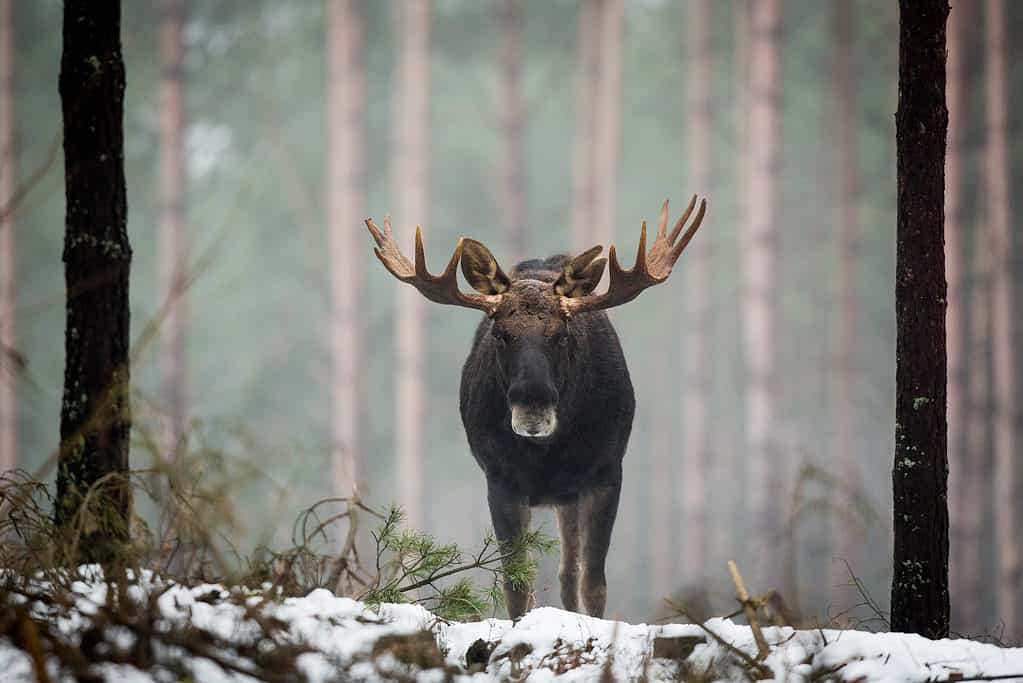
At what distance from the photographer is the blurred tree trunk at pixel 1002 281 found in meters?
17.1

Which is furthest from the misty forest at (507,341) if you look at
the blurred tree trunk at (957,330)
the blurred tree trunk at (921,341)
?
the blurred tree trunk at (957,330)

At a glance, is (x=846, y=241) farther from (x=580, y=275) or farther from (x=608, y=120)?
(x=580, y=275)

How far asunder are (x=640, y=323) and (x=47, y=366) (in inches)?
695

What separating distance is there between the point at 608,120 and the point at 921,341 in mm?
15549

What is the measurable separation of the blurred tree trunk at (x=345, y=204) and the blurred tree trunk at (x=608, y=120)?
4.69 metres

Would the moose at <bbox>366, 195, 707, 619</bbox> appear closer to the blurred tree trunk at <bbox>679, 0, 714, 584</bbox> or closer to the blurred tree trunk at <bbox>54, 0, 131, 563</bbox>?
the blurred tree trunk at <bbox>54, 0, 131, 563</bbox>

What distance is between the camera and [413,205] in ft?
59.2

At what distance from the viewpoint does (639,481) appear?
1291 inches

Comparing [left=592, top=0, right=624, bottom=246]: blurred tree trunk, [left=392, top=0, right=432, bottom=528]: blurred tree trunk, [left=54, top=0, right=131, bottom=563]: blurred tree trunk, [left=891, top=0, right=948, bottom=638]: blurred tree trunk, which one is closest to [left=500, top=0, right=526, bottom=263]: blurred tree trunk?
[left=592, top=0, right=624, bottom=246]: blurred tree trunk

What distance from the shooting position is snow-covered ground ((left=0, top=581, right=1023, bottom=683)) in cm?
343

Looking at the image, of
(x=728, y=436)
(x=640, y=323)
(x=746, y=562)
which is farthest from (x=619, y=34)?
(x=728, y=436)

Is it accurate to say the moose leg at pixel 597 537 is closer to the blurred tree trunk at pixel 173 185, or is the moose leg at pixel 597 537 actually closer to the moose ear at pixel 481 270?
the moose ear at pixel 481 270

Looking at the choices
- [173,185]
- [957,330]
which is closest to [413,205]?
[173,185]

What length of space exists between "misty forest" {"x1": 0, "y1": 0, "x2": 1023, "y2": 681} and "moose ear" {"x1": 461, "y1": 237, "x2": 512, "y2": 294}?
0.02m
